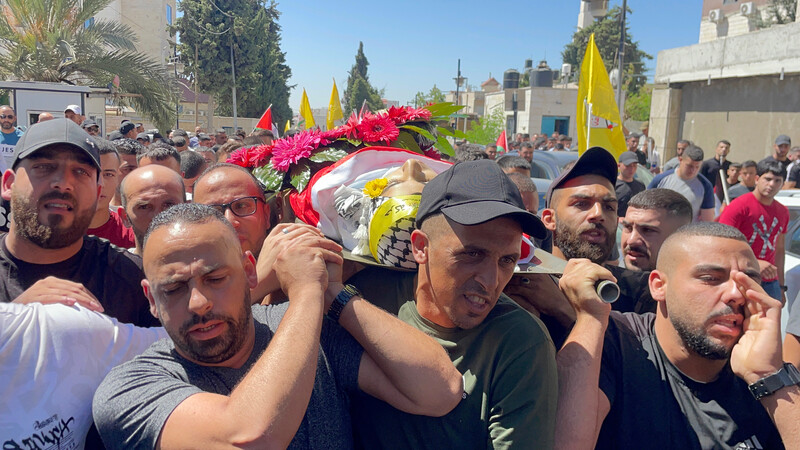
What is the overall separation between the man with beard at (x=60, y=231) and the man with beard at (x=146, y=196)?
487mm

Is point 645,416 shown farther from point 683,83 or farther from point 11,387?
point 683,83

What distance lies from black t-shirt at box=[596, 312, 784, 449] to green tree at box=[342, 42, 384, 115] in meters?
54.5

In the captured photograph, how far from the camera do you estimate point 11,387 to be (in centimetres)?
173

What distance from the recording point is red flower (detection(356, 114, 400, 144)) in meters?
2.89

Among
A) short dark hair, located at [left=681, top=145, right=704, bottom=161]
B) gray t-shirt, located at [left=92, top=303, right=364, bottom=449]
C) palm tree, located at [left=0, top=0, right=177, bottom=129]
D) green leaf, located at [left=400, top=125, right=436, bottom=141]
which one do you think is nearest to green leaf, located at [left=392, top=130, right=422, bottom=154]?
green leaf, located at [left=400, top=125, right=436, bottom=141]

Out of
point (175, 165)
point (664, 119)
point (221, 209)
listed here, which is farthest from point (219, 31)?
point (221, 209)

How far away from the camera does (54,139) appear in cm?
243

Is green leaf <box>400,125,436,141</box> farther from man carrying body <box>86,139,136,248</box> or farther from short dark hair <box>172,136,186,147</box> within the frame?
short dark hair <box>172,136,186,147</box>

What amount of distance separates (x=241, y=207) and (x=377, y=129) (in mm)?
770

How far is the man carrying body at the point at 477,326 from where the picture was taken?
1.82 metres

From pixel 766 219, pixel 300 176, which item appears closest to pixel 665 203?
pixel 300 176

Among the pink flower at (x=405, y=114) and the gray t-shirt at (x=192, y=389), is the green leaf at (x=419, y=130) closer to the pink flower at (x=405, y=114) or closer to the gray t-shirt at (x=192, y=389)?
the pink flower at (x=405, y=114)

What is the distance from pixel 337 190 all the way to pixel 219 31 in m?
A: 38.3

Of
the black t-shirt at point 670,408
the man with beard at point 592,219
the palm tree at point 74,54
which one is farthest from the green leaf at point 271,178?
the palm tree at point 74,54
